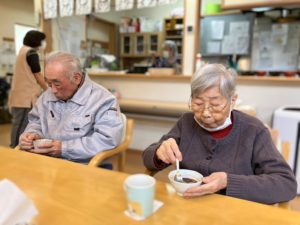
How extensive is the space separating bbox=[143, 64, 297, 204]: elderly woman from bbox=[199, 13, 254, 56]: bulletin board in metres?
3.35

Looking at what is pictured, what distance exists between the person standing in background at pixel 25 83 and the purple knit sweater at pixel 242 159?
199 cm

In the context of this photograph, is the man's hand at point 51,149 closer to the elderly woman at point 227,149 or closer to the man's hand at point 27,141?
the man's hand at point 27,141

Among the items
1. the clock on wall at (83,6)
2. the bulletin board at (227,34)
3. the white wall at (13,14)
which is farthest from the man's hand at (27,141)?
the white wall at (13,14)

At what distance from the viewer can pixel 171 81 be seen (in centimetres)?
292

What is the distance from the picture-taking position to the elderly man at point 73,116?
1355 mm

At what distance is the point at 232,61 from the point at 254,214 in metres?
3.65

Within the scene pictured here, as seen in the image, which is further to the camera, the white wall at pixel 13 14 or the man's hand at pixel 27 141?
the white wall at pixel 13 14

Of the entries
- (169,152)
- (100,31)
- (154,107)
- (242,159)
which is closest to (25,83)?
(154,107)

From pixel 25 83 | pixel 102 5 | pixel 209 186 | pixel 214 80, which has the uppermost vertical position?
pixel 102 5

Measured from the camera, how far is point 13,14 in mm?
5508

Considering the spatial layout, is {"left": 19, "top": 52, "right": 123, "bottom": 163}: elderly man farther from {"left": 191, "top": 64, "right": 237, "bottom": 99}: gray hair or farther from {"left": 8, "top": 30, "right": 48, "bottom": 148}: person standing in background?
{"left": 8, "top": 30, "right": 48, "bottom": 148}: person standing in background

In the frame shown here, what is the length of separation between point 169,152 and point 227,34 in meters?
3.70

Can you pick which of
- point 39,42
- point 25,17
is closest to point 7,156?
point 39,42

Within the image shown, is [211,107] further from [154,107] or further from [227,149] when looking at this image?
[154,107]
